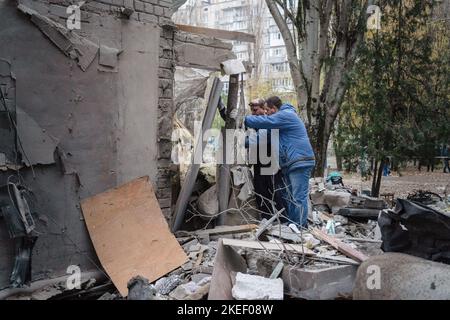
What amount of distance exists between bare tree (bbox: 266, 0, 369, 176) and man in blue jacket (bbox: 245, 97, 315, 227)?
430cm

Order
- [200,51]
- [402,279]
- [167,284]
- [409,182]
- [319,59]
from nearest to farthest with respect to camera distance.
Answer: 1. [402,279]
2. [167,284]
3. [200,51]
4. [319,59]
5. [409,182]

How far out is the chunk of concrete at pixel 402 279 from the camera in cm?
353

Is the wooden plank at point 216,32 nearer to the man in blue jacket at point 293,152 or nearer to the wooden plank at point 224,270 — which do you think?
the man in blue jacket at point 293,152

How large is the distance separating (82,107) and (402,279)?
350 centimetres

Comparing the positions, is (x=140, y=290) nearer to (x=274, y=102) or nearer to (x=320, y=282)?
(x=320, y=282)

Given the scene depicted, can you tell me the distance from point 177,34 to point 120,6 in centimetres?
85

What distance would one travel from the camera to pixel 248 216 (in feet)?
20.7

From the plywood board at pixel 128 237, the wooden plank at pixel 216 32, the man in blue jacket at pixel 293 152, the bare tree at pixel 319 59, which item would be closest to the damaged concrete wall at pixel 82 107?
the plywood board at pixel 128 237

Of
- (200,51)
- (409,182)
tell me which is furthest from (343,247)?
(409,182)

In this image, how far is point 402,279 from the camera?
363cm

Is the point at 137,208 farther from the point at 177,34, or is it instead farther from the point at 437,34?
the point at 437,34

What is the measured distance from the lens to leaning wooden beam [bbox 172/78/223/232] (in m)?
5.85

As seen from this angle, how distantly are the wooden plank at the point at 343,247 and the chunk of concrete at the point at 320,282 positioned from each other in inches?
6.2

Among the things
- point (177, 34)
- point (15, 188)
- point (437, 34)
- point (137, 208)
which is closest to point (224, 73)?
point (177, 34)
